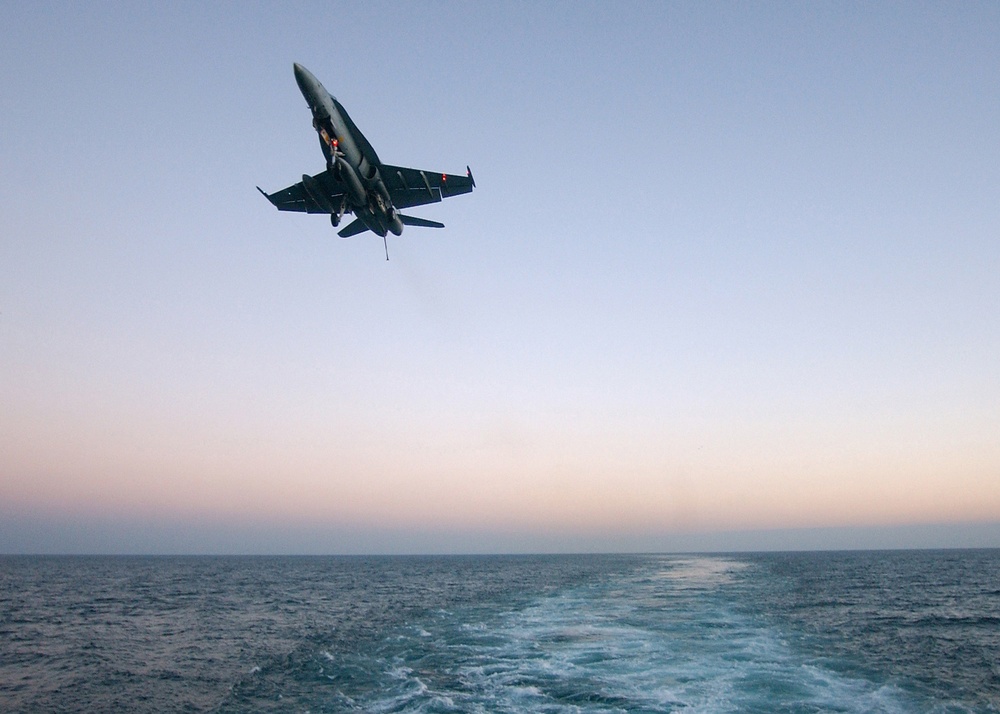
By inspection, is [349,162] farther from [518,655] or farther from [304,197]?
[518,655]

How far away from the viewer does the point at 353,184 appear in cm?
2594

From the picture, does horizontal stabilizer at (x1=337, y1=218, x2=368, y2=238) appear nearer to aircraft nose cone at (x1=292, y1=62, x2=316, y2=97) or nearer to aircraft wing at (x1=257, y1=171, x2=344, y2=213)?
aircraft wing at (x1=257, y1=171, x2=344, y2=213)

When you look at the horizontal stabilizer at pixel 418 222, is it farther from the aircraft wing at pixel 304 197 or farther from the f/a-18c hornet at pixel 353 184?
the aircraft wing at pixel 304 197

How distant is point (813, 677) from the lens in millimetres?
26516

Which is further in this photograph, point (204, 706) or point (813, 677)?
point (813, 677)

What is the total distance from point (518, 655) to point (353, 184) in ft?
85.7

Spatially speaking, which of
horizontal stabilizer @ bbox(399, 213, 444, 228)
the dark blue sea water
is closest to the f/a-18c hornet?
horizontal stabilizer @ bbox(399, 213, 444, 228)

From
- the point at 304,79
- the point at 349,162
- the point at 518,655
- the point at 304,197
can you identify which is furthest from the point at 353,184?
the point at 518,655

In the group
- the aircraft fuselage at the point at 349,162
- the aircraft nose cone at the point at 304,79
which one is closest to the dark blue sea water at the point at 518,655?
the aircraft fuselage at the point at 349,162

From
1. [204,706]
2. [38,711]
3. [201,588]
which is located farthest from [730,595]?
[201,588]

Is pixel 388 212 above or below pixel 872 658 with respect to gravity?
above

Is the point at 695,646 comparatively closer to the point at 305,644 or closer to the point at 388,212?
the point at 305,644

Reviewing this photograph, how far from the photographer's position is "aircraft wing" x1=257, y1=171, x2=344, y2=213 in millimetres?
28156

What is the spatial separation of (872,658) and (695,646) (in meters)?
8.77
